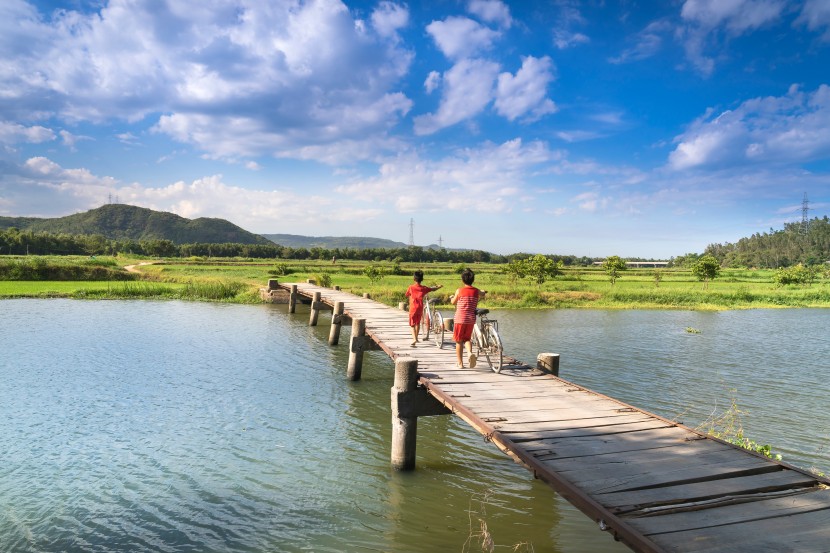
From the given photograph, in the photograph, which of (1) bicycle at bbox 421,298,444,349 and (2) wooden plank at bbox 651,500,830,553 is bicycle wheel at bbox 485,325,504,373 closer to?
(1) bicycle at bbox 421,298,444,349

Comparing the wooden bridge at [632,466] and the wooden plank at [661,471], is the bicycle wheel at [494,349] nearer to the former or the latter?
the wooden bridge at [632,466]

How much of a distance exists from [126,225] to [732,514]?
206224 mm

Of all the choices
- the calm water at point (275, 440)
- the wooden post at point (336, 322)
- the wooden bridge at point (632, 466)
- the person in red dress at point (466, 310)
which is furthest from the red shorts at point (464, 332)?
the wooden post at point (336, 322)

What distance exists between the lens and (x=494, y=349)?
10172mm

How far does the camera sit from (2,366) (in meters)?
15.6

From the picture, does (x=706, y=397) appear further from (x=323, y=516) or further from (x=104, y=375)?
(x=104, y=375)

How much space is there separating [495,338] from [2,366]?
1516 cm

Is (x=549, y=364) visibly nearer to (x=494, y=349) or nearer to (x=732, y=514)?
(x=494, y=349)

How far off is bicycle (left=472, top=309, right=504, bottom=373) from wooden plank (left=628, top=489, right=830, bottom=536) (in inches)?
214

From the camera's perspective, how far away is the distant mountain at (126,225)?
558 feet

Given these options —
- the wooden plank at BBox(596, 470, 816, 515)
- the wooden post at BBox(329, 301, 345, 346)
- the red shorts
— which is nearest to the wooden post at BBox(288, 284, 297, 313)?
the wooden post at BBox(329, 301, 345, 346)

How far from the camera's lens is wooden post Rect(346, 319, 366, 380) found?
14.8 metres

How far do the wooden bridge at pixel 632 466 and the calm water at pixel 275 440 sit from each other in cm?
141

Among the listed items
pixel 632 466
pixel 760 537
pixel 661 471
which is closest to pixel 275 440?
pixel 632 466
